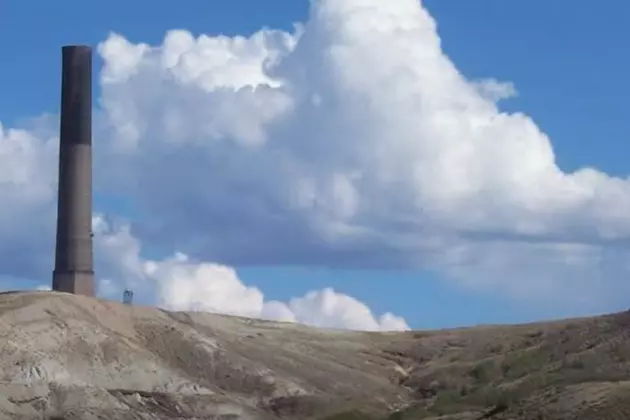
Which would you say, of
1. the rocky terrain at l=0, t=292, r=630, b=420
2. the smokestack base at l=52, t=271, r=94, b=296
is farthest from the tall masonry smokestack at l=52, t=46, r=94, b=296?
the rocky terrain at l=0, t=292, r=630, b=420

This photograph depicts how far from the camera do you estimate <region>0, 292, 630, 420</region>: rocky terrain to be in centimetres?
7475

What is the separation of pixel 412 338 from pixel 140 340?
63.6 ft

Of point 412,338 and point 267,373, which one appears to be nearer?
point 267,373

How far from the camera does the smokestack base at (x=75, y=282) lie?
92125 millimetres

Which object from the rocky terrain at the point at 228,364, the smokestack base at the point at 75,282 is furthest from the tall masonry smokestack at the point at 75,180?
the rocky terrain at the point at 228,364

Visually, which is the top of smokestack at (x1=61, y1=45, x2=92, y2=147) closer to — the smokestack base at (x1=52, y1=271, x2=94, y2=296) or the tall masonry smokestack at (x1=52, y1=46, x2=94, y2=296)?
the tall masonry smokestack at (x1=52, y1=46, x2=94, y2=296)

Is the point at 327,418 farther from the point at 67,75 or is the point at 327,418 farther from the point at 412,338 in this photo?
the point at 67,75

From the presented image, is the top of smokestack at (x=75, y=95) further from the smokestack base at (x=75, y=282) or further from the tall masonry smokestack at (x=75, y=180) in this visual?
the smokestack base at (x=75, y=282)

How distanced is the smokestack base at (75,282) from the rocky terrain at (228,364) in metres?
5.40

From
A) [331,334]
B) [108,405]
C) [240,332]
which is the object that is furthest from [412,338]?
[108,405]

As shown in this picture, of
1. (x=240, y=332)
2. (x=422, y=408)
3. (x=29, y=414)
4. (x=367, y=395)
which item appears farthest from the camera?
(x=240, y=332)

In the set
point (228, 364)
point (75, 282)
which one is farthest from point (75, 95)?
point (228, 364)

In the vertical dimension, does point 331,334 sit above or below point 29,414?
above

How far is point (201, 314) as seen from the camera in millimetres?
90812
